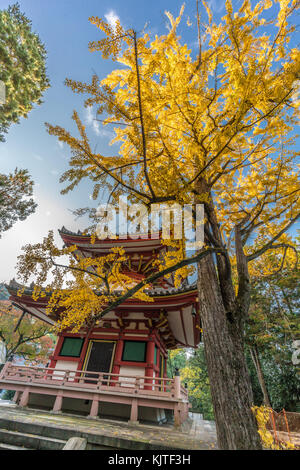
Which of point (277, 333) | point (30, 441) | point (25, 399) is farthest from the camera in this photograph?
point (277, 333)

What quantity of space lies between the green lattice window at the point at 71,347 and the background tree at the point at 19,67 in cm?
917

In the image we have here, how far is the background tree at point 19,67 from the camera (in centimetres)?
831

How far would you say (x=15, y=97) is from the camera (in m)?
9.45

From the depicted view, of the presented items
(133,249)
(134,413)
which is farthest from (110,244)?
(134,413)

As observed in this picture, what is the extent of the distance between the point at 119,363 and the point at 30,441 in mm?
3536

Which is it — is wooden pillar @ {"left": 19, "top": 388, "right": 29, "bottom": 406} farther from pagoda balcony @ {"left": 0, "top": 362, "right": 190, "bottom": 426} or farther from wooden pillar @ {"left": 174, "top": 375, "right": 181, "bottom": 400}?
wooden pillar @ {"left": 174, "top": 375, "right": 181, "bottom": 400}

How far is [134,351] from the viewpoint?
7.45 m

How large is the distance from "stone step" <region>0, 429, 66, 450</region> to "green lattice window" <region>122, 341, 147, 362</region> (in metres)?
3.56

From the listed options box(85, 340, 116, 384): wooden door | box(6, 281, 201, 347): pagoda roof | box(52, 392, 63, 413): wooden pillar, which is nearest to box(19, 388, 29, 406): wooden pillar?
box(52, 392, 63, 413): wooden pillar

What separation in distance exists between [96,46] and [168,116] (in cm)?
117

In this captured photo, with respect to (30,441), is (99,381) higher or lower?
higher

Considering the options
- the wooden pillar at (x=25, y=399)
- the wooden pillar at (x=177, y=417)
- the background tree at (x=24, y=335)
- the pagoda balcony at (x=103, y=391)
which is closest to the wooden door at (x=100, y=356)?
the pagoda balcony at (x=103, y=391)

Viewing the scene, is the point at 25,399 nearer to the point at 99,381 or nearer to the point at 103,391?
the point at 99,381

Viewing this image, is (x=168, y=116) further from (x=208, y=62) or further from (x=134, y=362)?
(x=134, y=362)
